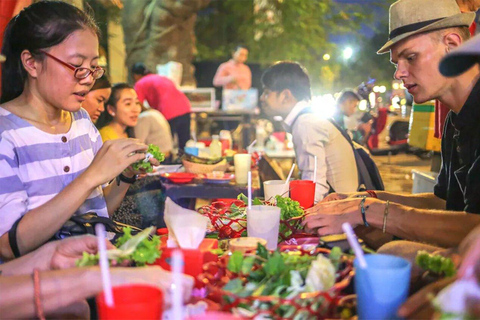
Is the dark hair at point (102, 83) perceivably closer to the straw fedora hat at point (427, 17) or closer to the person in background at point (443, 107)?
the straw fedora hat at point (427, 17)

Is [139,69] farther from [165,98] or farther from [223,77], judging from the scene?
[223,77]

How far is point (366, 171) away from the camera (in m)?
4.42

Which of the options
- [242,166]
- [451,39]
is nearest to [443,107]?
[242,166]

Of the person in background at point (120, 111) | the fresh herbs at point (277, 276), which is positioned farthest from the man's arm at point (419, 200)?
the person in background at point (120, 111)

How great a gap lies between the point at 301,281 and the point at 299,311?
17cm

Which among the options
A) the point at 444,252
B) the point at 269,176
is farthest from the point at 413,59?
the point at 269,176

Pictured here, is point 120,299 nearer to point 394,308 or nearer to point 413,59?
point 394,308

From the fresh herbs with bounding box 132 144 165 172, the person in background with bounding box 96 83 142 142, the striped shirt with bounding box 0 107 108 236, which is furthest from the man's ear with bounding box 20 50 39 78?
the person in background with bounding box 96 83 142 142

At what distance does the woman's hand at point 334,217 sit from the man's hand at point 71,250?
0.96 metres

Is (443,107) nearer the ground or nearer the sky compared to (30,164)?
nearer the sky

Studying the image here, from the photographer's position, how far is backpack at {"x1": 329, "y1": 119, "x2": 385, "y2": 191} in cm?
436

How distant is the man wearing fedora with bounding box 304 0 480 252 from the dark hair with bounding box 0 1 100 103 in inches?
61.2

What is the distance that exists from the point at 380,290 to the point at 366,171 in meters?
3.25

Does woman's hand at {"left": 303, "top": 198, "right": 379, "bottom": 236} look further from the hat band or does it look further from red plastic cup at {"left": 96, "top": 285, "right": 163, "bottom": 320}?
red plastic cup at {"left": 96, "top": 285, "right": 163, "bottom": 320}
